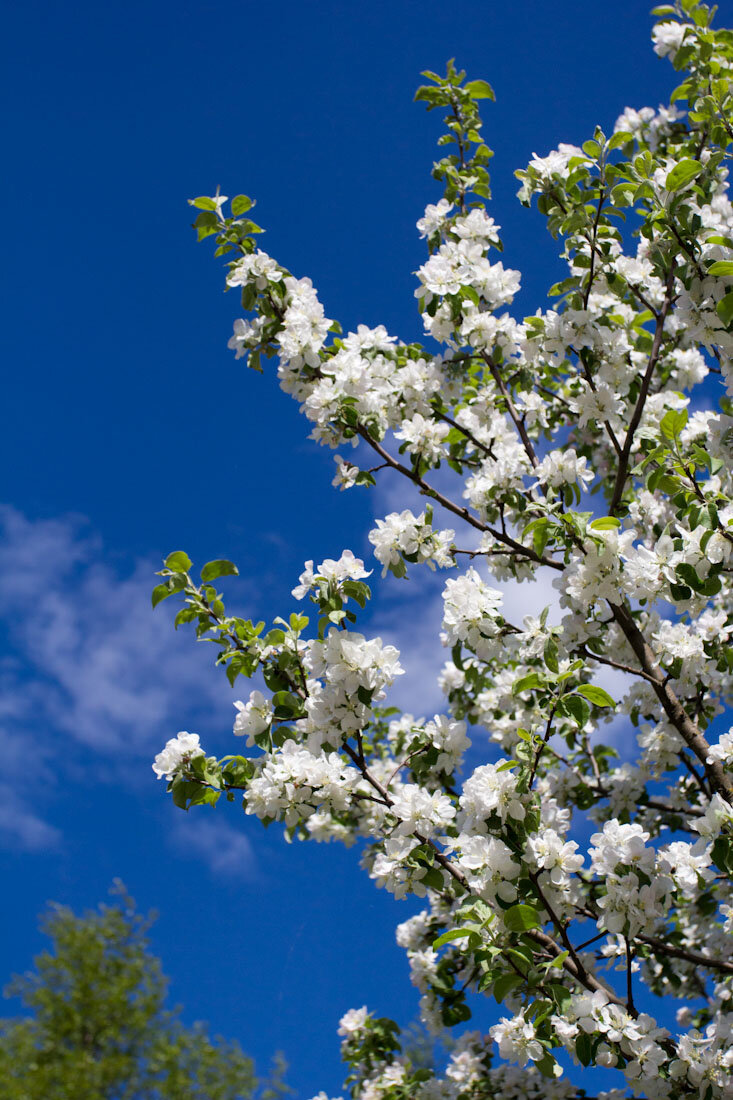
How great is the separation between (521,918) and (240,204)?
3.38 metres

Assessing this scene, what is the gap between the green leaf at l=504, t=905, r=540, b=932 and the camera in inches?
94.0

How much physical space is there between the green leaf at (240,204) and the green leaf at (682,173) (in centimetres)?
207

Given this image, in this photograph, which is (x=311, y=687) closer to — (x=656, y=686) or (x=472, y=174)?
(x=656, y=686)

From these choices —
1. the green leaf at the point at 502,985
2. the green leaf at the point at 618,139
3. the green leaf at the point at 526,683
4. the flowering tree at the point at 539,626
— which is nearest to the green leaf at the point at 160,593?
the flowering tree at the point at 539,626

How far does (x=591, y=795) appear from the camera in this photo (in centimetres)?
446

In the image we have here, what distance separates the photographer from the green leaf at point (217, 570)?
318cm

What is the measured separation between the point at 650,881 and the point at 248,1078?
18787 mm

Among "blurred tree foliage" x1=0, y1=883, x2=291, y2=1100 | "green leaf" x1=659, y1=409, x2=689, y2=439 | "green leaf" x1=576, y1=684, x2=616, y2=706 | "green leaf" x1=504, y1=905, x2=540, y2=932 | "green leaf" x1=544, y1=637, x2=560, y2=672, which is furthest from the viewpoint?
"blurred tree foliage" x1=0, y1=883, x2=291, y2=1100

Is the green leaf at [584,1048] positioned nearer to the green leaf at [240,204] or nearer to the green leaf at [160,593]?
the green leaf at [160,593]

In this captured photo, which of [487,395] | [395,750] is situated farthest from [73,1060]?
[487,395]

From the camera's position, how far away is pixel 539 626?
11.4 ft

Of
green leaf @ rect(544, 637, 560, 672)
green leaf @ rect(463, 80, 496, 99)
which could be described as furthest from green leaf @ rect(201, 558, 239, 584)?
green leaf @ rect(463, 80, 496, 99)

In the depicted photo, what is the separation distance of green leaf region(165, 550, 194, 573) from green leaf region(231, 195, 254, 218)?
1.90 m

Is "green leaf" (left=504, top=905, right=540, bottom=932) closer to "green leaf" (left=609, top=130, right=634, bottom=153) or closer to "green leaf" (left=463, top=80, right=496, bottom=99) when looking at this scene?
"green leaf" (left=609, top=130, right=634, bottom=153)
